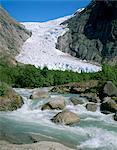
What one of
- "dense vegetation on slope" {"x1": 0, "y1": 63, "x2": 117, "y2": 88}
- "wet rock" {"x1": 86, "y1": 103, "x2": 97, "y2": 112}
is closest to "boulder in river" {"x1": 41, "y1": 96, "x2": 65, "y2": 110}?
"wet rock" {"x1": 86, "y1": 103, "x2": 97, "y2": 112}

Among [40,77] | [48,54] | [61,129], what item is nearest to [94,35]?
[48,54]

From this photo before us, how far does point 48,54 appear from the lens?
138 metres

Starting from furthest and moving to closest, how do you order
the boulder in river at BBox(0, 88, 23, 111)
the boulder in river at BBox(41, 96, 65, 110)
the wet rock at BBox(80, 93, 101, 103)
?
the wet rock at BBox(80, 93, 101, 103)
the boulder in river at BBox(41, 96, 65, 110)
the boulder in river at BBox(0, 88, 23, 111)

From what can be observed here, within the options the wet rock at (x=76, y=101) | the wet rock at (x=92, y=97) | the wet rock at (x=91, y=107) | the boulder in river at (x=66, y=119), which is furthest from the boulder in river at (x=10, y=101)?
the wet rock at (x=92, y=97)

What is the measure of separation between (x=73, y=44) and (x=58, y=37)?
1100 cm

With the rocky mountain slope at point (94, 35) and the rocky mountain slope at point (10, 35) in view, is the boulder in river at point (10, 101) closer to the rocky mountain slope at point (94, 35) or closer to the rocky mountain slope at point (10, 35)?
the rocky mountain slope at point (10, 35)

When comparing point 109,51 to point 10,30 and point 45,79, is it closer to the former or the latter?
point 10,30

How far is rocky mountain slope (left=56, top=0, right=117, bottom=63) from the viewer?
131500 millimetres

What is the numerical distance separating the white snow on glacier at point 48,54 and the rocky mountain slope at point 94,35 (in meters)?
3.50

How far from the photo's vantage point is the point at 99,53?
434 ft

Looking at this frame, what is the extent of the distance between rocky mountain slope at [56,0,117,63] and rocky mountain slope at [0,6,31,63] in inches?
565

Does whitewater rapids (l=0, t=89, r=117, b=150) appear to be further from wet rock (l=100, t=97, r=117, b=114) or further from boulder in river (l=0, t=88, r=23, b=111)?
wet rock (l=100, t=97, r=117, b=114)

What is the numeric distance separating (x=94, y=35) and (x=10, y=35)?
30093 mm

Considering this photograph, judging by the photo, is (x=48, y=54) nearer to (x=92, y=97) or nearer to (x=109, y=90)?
(x=109, y=90)
